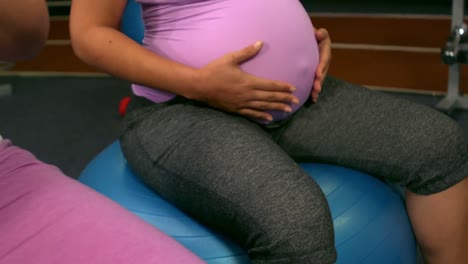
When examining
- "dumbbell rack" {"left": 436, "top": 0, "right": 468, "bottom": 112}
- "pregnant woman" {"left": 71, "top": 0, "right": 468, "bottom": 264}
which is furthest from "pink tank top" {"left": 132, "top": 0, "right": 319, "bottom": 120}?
"dumbbell rack" {"left": 436, "top": 0, "right": 468, "bottom": 112}

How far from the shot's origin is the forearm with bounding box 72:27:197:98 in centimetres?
88

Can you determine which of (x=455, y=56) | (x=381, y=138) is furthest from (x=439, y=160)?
(x=455, y=56)

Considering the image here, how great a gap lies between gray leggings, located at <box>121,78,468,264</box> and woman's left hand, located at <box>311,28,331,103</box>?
0.03m

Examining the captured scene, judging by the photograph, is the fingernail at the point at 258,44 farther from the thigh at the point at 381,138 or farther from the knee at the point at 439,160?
the knee at the point at 439,160

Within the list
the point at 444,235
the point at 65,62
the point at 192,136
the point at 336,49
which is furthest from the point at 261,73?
the point at 65,62

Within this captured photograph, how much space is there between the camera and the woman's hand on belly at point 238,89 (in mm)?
869

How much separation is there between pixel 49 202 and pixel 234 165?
242 mm

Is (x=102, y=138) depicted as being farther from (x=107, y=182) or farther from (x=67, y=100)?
(x=107, y=182)

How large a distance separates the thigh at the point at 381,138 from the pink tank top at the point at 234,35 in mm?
54

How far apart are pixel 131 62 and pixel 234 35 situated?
170 mm

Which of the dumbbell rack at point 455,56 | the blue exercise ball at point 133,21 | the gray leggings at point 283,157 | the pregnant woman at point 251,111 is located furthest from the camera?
the dumbbell rack at point 455,56

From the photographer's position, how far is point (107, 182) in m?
1.00

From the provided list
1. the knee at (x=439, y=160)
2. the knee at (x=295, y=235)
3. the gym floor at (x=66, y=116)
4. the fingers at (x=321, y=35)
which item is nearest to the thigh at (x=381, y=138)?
the knee at (x=439, y=160)

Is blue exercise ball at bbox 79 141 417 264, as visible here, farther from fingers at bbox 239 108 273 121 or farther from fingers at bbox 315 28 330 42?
fingers at bbox 315 28 330 42
